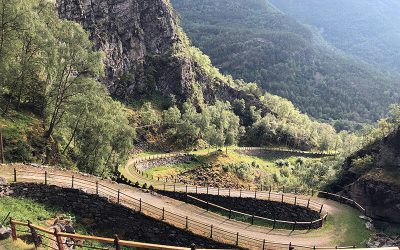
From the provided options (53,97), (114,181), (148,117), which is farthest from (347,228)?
(148,117)

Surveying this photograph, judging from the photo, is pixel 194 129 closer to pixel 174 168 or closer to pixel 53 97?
pixel 174 168

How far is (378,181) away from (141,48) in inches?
4454

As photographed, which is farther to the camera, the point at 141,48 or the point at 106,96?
the point at 141,48

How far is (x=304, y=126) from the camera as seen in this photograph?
18625 cm

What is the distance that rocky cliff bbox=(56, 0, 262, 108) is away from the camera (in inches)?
5025

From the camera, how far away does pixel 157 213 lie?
3669 cm

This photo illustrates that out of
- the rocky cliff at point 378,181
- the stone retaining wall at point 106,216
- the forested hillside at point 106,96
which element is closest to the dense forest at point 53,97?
the forested hillside at point 106,96

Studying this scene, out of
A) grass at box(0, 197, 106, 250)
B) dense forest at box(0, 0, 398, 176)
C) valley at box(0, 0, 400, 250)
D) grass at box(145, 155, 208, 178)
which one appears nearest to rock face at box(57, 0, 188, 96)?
valley at box(0, 0, 400, 250)

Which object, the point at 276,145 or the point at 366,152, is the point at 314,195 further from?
the point at 276,145

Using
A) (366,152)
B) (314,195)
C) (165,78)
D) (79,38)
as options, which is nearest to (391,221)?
(314,195)

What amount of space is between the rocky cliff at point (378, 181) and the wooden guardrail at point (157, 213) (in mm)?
18852

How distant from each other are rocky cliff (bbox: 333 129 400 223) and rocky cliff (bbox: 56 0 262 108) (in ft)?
282

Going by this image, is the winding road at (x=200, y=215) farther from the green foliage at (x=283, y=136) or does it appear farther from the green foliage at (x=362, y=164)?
the green foliage at (x=283, y=136)

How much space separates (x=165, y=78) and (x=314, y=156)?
6314 centimetres
